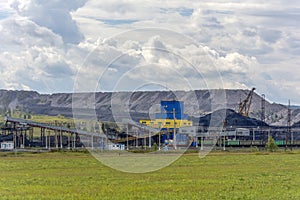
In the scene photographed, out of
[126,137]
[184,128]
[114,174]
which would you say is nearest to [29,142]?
[126,137]

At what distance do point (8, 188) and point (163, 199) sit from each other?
12644 mm

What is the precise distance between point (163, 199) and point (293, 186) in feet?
38.3

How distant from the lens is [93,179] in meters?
52.2

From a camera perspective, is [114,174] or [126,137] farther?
[126,137]

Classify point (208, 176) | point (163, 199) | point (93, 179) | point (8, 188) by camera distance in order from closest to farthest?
point (163, 199) → point (8, 188) → point (93, 179) → point (208, 176)

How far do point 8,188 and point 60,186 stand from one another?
11.7 ft

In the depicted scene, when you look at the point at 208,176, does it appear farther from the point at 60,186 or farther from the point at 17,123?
the point at 17,123

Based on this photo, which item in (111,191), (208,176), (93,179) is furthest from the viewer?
(208,176)

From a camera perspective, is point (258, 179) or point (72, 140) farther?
point (72, 140)

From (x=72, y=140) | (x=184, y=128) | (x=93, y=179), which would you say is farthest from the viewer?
(x=184, y=128)

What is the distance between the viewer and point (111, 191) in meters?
42.0

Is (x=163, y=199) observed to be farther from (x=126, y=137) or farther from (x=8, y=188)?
(x=126, y=137)

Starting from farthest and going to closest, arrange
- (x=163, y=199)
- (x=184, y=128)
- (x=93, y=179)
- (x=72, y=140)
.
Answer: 1. (x=184, y=128)
2. (x=72, y=140)
3. (x=93, y=179)
4. (x=163, y=199)

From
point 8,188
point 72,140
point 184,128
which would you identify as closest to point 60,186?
point 8,188
